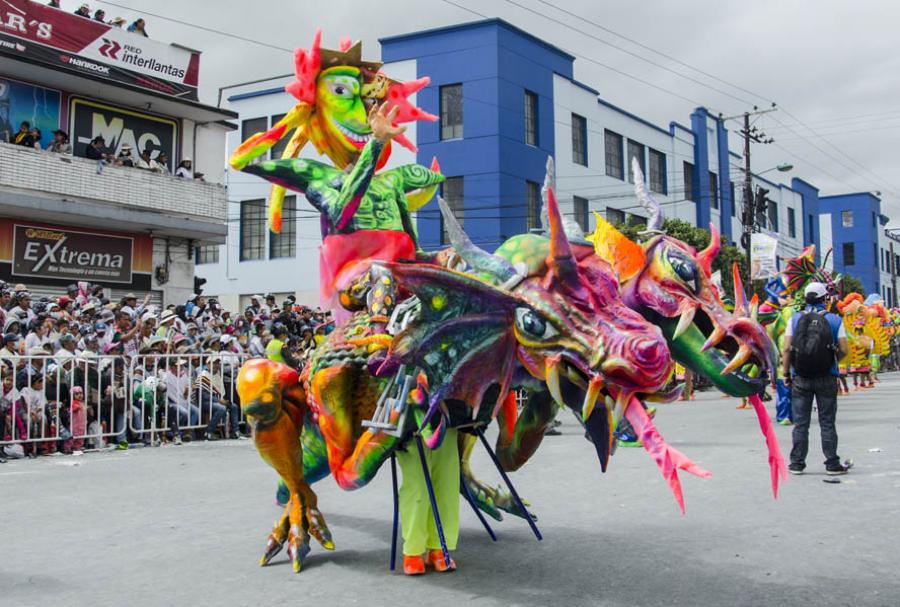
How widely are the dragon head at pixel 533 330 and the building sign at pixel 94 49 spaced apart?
16172mm

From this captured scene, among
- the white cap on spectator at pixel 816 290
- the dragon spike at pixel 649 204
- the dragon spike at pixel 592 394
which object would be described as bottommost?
the dragon spike at pixel 592 394

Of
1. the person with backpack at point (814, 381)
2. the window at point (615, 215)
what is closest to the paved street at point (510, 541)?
the person with backpack at point (814, 381)

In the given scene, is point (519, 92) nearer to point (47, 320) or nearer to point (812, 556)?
point (47, 320)

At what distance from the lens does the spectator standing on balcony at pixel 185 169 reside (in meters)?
20.1

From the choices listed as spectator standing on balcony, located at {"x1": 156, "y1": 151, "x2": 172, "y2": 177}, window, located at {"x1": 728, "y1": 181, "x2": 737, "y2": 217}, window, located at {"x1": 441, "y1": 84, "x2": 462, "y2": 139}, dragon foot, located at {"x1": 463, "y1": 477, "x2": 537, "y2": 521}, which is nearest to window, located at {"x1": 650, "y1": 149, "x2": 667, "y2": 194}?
window, located at {"x1": 728, "y1": 181, "x2": 737, "y2": 217}

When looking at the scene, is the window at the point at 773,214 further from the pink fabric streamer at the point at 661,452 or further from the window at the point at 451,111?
the pink fabric streamer at the point at 661,452

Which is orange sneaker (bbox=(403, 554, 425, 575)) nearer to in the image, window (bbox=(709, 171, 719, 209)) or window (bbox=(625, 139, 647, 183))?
window (bbox=(625, 139, 647, 183))

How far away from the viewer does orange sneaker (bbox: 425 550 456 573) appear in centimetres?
455

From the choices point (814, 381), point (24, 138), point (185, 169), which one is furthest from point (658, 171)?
point (814, 381)

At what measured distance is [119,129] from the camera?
64.5ft

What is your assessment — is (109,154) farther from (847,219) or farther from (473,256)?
(847,219)

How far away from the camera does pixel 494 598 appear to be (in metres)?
4.06

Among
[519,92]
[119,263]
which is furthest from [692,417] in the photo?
[519,92]

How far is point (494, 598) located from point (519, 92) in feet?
78.3
